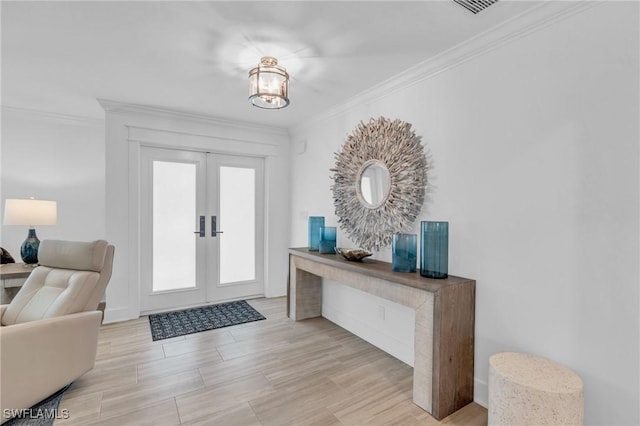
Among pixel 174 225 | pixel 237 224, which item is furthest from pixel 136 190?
pixel 237 224

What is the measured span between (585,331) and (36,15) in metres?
3.64

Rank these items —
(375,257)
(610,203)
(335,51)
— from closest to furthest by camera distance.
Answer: (610,203) → (335,51) → (375,257)

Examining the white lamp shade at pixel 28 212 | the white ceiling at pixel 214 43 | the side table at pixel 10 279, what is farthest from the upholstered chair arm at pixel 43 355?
the white ceiling at pixel 214 43

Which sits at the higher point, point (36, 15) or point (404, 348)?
point (36, 15)

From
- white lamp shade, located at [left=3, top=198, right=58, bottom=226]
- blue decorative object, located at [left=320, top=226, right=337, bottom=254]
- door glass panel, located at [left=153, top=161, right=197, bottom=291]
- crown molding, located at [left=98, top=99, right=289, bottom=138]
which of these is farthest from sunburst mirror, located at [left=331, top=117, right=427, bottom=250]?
white lamp shade, located at [left=3, top=198, right=58, bottom=226]

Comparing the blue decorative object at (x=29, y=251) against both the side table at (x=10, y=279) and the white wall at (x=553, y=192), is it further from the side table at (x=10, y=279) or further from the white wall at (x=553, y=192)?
the white wall at (x=553, y=192)

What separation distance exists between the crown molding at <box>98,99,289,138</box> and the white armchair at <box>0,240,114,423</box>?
1681 millimetres

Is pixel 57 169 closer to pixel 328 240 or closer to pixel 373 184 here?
pixel 328 240

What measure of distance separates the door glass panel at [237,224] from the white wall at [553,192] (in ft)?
8.90

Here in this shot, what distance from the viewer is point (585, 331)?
5.32 feet

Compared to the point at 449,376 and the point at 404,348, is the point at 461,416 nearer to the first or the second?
the point at 449,376

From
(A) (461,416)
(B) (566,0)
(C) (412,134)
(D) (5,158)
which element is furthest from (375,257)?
(D) (5,158)

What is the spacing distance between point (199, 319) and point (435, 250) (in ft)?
9.16

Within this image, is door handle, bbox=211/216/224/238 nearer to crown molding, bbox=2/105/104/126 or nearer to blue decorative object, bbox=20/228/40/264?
blue decorative object, bbox=20/228/40/264
